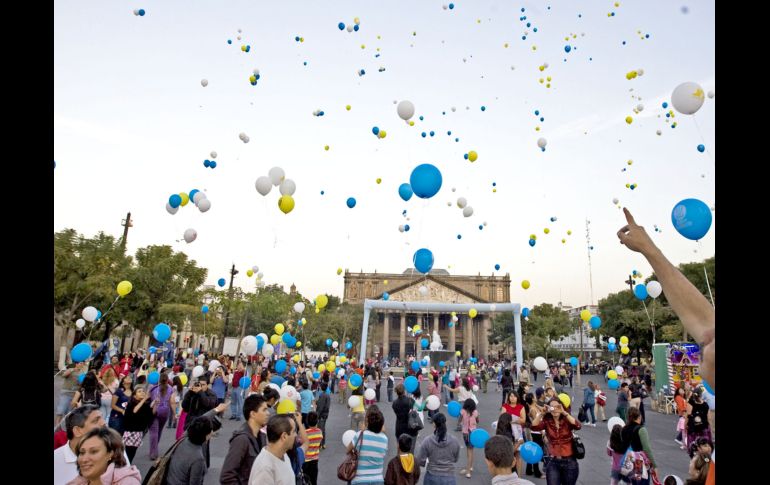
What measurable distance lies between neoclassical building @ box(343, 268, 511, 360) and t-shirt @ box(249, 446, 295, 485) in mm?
65696

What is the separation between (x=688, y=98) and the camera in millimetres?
5023

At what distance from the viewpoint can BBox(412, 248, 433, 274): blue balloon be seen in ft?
34.5

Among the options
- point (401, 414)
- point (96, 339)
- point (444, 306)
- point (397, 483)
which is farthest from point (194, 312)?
point (397, 483)

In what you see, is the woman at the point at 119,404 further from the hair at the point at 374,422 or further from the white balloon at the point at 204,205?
the hair at the point at 374,422

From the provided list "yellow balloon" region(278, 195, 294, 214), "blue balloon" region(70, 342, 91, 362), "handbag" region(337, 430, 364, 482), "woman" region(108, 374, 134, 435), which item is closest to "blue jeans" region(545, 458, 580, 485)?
"handbag" region(337, 430, 364, 482)

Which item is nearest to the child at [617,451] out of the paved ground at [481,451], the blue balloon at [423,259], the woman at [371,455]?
the paved ground at [481,451]

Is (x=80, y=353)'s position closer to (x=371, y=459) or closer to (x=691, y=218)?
(x=371, y=459)

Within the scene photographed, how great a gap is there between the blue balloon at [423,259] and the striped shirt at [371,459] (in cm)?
556

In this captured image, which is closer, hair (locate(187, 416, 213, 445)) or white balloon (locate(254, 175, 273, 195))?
hair (locate(187, 416, 213, 445))

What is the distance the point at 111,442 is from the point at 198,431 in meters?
1.07

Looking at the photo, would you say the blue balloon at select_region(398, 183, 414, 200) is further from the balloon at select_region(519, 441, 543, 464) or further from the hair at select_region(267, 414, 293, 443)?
the hair at select_region(267, 414, 293, 443)

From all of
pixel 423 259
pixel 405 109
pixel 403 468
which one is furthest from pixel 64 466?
pixel 423 259
